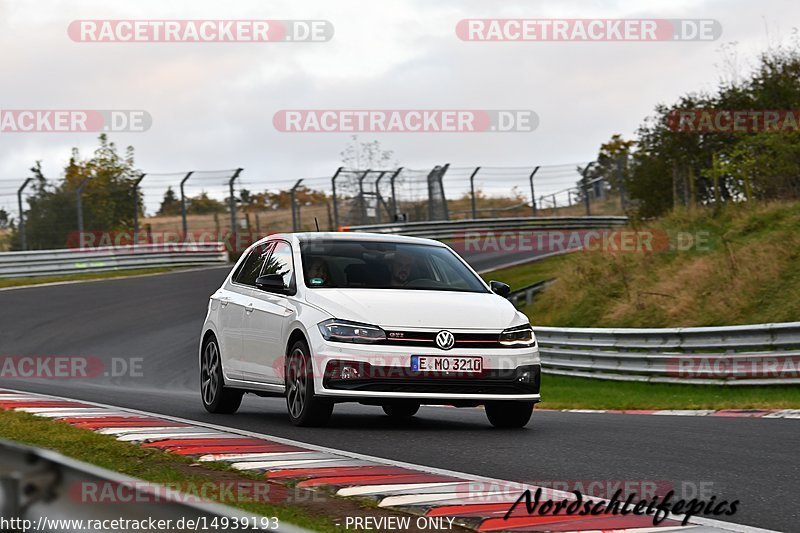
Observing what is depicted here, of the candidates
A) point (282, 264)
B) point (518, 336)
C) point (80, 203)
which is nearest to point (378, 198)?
point (80, 203)

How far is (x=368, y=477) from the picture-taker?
22.7ft

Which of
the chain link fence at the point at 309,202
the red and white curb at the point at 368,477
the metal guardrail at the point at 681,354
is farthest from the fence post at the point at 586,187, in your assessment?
the red and white curb at the point at 368,477

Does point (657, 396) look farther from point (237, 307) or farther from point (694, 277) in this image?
point (237, 307)

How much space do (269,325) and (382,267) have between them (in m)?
1.05

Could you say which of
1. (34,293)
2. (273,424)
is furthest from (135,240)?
(273,424)

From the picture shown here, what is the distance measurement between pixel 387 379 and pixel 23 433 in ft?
8.69

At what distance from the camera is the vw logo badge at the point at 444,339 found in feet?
31.1

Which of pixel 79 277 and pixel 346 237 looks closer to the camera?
pixel 346 237

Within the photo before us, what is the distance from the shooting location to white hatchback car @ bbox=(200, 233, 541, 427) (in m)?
9.44

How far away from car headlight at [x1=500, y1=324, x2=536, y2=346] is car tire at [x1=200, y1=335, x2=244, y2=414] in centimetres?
277

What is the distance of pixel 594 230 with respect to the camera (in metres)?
44.4

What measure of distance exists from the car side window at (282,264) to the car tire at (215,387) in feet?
3.33

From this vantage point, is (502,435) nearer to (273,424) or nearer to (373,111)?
(273,424)

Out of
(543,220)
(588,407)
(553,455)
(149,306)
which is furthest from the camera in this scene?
(543,220)
